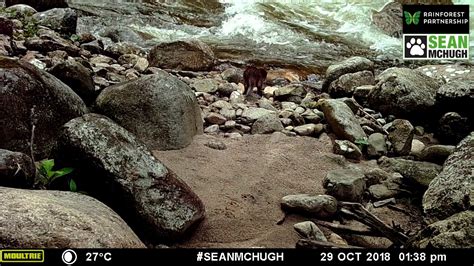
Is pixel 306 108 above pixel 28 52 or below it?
below

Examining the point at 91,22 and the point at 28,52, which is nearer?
the point at 28,52

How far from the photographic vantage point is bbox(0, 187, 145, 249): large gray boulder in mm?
1683

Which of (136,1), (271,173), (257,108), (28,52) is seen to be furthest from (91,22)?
(271,173)

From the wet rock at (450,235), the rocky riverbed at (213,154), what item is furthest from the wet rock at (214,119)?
the wet rock at (450,235)

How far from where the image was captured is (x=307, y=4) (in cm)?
1071

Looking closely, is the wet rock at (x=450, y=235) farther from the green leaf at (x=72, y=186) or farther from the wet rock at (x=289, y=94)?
the wet rock at (x=289, y=94)

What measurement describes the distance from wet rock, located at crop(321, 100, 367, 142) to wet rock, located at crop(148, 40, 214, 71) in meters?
1.96

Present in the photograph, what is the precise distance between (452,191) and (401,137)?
4.64 feet

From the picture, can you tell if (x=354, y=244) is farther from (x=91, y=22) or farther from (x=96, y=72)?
(x=91, y=22)

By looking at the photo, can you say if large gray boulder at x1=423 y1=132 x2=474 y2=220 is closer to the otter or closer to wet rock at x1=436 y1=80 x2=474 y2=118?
wet rock at x1=436 y1=80 x2=474 y2=118

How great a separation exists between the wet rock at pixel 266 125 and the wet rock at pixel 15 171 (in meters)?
2.23

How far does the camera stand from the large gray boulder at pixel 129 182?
2.40m

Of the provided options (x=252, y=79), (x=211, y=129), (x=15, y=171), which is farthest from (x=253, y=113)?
(x=15, y=171)

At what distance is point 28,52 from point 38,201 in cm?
324
